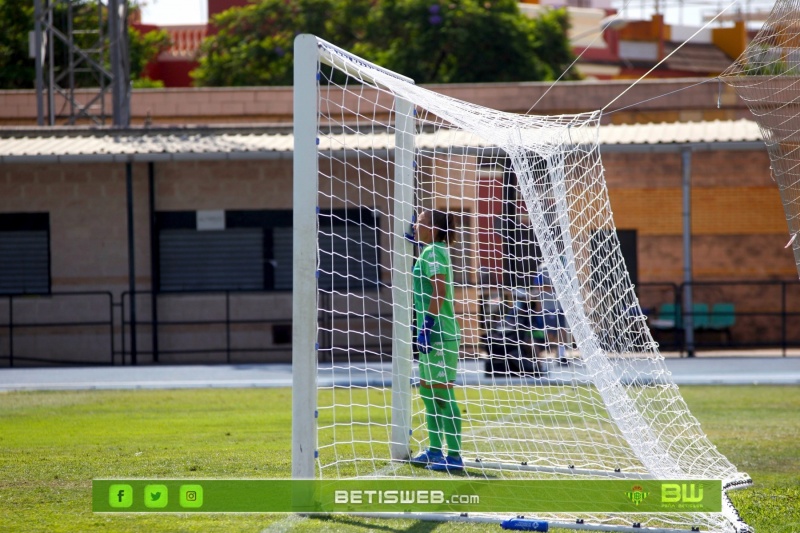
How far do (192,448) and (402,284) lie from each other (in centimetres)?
217

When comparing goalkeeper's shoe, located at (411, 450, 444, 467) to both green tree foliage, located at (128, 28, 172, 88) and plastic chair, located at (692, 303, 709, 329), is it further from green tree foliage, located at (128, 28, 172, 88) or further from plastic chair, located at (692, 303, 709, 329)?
green tree foliage, located at (128, 28, 172, 88)

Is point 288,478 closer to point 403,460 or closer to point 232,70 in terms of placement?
point 403,460

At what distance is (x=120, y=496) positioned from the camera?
6383 millimetres

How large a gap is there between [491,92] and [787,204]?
658 inches

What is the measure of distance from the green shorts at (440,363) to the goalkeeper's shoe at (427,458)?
54cm

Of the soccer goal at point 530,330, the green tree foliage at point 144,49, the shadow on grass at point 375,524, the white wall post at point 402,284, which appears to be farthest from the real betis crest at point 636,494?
the green tree foliage at point 144,49

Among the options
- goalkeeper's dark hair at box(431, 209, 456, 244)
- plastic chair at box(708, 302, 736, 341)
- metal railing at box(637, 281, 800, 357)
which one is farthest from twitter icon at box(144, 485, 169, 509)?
plastic chair at box(708, 302, 736, 341)

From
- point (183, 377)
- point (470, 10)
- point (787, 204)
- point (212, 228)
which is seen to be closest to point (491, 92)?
point (212, 228)

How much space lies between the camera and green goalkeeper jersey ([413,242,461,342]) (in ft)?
24.9

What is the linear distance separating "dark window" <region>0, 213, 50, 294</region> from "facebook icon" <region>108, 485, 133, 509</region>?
1340 centimetres

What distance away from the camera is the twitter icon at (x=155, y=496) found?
20.6 ft

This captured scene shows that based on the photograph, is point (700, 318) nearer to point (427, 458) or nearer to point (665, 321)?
point (665, 321)

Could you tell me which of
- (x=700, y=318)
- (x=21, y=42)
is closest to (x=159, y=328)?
(x=700, y=318)

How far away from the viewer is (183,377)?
15.8 m
